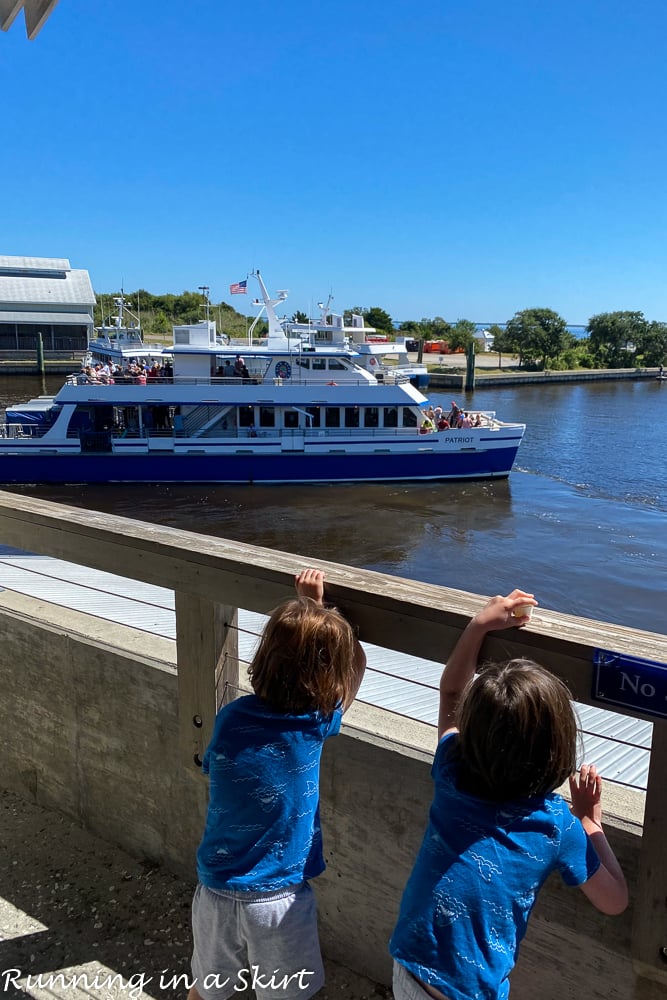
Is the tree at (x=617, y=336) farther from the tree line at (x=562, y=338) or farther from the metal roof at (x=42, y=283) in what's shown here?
the metal roof at (x=42, y=283)

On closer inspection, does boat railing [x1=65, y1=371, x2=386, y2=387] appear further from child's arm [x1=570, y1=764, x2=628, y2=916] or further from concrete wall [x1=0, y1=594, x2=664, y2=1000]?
child's arm [x1=570, y1=764, x2=628, y2=916]

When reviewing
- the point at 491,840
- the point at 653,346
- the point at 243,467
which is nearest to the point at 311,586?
the point at 491,840

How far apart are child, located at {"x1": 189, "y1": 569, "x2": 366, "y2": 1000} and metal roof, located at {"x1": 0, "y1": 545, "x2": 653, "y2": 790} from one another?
A: 718 millimetres

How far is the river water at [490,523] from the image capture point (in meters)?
16.6

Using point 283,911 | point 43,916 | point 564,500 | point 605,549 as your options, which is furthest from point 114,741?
point 564,500

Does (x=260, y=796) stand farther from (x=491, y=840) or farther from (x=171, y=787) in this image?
(x=171, y=787)

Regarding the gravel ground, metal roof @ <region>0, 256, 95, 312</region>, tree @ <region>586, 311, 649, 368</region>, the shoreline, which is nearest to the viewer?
the gravel ground

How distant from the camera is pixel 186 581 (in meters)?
2.58

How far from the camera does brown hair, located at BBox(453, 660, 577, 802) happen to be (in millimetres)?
1539

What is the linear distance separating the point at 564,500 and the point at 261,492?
9717 mm

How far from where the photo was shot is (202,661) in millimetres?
2664

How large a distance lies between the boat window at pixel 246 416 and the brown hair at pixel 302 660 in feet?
79.3

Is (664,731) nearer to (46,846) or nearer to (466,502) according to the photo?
(46,846)

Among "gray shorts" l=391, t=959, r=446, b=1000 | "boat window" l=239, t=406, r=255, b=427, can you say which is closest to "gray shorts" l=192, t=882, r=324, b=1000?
"gray shorts" l=391, t=959, r=446, b=1000
